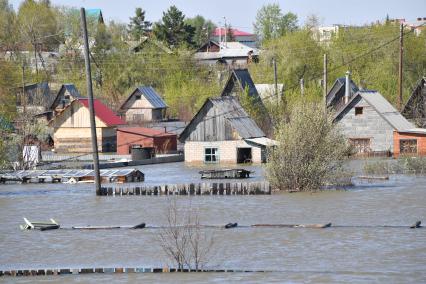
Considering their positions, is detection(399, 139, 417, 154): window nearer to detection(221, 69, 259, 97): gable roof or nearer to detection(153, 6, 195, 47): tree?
detection(221, 69, 259, 97): gable roof

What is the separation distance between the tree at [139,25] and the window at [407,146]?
74.3 m

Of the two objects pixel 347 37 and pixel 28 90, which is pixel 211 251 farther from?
pixel 347 37

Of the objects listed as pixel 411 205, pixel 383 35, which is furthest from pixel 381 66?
pixel 411 205

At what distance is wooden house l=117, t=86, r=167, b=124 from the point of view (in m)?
81.0

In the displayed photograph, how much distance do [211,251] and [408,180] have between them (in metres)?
19.1

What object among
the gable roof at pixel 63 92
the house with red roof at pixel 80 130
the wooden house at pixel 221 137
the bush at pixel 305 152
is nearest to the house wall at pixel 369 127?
the wooden house at pixel 221 137

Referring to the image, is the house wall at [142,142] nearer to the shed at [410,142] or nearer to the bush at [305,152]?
the shed at [410,142]

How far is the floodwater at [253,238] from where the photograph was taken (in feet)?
72.8

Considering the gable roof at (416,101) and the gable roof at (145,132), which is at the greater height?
the gable roof at (416,101)

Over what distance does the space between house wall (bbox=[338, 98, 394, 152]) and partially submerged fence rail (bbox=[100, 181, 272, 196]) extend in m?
21.0

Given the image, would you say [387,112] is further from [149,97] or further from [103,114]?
[149,97]

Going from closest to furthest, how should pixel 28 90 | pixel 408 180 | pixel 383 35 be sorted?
1. pixel 408 180
2. pixel 28 90
3. pixel 383 35

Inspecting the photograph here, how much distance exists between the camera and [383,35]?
319 feet

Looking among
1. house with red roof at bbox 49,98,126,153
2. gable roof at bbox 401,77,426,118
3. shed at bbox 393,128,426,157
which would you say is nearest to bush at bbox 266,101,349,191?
shed at bbox 393,128,426,157
